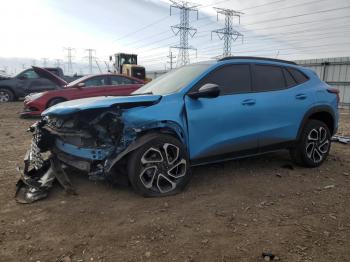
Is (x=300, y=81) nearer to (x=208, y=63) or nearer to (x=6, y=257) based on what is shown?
(x=208, y=63)

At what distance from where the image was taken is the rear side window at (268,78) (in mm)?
5102

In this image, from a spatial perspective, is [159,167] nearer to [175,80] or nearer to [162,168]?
[162,168]

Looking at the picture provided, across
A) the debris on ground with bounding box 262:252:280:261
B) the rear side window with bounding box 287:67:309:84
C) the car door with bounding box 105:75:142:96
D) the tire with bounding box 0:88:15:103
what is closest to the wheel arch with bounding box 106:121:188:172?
the debris on ground with bounding box 262:252:280:261

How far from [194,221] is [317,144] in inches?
118

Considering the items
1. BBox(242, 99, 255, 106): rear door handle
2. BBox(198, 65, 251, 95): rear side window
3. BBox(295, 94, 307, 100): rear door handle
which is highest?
BBox(198, 65, 251, 95): rear side window

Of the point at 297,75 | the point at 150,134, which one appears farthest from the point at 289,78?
the point at 150,134

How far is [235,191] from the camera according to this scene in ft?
14.8

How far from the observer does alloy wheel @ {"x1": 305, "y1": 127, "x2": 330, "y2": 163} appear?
5.58 metres

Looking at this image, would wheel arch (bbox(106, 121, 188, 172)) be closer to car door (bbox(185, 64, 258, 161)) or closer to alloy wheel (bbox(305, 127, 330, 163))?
car door (bbox(185, 64, 258, 161))

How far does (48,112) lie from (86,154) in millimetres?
874

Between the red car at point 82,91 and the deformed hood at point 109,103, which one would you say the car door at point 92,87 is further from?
the deformed hood at point 109,103

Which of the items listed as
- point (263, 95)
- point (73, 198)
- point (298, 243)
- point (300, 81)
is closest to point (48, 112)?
point (73, 198)

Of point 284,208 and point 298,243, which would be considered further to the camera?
point 284,208

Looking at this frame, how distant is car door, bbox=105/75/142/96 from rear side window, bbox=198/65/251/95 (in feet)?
20.5
